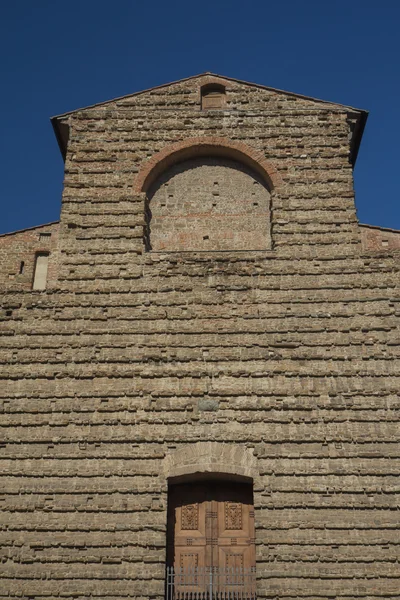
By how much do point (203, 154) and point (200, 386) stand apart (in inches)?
158

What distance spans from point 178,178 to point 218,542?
549cm

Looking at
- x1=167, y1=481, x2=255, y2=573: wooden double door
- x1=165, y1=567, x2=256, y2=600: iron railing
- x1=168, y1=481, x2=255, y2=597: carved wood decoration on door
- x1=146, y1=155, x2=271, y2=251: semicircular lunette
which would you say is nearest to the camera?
x1=165, y1=567, x2=256, y2=600: iron railing

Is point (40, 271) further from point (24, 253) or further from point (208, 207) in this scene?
point (208, 207)

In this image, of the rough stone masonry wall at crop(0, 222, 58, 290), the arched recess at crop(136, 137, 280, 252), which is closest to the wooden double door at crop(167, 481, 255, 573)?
the arched recess at crop(136, 137, 280, 252)

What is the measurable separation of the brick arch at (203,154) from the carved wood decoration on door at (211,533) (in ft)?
15.0

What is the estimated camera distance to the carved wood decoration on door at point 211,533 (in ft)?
28.1

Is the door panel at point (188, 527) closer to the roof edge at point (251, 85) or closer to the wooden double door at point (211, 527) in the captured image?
the wooden double door at point (211, 527)

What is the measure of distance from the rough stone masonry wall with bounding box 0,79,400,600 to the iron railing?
0.83 feet

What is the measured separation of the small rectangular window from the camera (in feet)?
34.5

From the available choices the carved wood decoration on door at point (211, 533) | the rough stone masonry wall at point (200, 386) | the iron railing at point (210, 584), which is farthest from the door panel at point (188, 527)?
the rough stone masonry wall at point (200, 386)

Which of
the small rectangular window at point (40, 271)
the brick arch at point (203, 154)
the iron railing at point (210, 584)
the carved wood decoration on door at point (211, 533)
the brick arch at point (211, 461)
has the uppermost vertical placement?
the brick arch at point (203, 154)

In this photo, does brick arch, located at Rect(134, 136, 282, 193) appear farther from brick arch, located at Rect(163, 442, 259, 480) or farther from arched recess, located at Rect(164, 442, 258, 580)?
arched recess, located at Rect(164, 442, 258, 580)

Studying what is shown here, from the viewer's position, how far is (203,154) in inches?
→ 450

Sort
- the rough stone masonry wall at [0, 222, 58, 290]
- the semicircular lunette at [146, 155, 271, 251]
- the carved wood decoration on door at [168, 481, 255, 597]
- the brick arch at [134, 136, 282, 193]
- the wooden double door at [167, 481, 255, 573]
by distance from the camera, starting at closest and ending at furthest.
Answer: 1. the carved wood decoration on door at [168, 481, 255, 597]
2. the wooden double door at [167, 481, 255, 573]
3. the rough stone masonry wall at [0, 222, 58, 290]
4. the semicircular lunette at [146, 155, 271, 251]
5. the brick arch at [134, 136, 282, 193]
